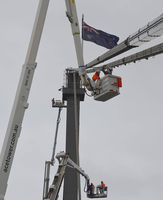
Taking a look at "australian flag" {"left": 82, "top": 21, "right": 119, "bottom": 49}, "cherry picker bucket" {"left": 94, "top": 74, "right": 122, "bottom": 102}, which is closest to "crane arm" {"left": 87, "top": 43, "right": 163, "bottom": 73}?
"cherry picker bucket" {"left": 94, "top": 74, "right": 122, "bottom": 102}

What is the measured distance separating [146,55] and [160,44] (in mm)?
1067

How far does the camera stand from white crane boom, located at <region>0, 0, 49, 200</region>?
7883 millimetres

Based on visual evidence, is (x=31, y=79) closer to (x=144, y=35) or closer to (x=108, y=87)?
(x=108, y=87)

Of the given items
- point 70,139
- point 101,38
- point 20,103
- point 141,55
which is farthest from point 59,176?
point 70,139

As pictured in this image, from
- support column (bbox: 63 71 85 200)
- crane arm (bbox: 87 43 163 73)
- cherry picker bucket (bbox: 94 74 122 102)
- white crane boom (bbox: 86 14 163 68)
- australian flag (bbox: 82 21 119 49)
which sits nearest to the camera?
white crane boom (bbox: 86 14 163 68)

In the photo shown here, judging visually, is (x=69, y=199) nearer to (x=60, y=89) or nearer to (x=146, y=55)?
(x=60, y=89)

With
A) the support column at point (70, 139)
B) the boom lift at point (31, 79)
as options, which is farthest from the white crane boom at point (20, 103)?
the support column at point (70, 139)

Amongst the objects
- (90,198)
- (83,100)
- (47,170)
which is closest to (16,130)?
(47,170)

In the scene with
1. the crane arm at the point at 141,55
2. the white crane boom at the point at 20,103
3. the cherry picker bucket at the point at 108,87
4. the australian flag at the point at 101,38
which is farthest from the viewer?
the australian flag at the point at 101,38

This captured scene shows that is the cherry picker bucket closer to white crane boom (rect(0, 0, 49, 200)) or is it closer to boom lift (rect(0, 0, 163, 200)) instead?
boom lift (rect(0, 0, 163, 200))

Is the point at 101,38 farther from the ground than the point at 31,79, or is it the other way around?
the point at 101,38

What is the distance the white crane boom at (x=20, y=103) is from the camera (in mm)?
7883

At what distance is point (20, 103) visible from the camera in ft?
28.0

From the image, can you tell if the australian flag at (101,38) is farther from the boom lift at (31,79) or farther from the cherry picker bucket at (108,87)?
the cherry picker bucket at (108,87)
